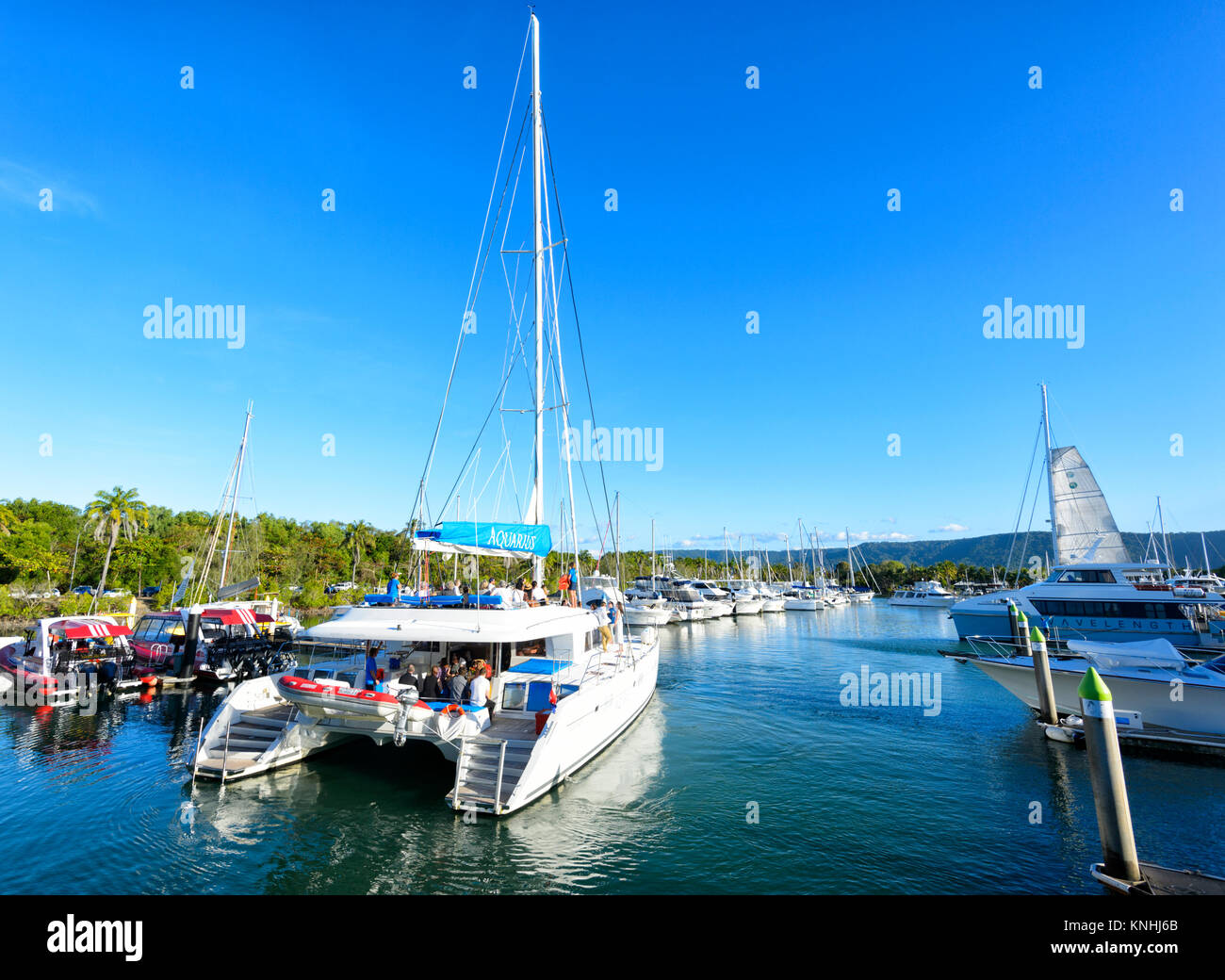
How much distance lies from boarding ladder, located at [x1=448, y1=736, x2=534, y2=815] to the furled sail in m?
36.4

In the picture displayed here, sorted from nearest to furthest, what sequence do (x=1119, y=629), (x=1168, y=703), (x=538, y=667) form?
(x=538, y=667) → (x=1168, y=703) → (x=1119, y=629)

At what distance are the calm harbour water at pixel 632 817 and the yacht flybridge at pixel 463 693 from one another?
24.9 inches

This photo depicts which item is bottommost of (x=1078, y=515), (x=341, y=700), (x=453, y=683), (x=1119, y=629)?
(x=1119, y=629)

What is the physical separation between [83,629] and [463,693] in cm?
2227

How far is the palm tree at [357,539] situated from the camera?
224 ft

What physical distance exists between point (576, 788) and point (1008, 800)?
852 centimetres

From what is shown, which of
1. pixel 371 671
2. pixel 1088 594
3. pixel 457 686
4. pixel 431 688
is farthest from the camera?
pixel 1088 594

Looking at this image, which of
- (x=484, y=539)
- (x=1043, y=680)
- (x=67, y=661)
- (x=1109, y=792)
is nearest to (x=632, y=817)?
(x=484, y=539)

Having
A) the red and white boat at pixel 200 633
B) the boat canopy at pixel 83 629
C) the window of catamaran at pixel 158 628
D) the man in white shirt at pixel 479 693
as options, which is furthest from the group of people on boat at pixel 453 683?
the boat canopy at pixel 83 629

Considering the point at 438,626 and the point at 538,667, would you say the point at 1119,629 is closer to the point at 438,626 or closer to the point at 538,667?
the point at 538,667

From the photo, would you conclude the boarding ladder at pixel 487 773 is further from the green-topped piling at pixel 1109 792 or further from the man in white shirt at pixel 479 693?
the green-topped piling at pixel 1109 792

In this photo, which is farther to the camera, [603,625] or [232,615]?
[232,615]

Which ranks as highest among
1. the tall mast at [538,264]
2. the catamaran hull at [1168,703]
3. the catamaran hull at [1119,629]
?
the tall mast at [538,264]

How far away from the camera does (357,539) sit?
229 feet
